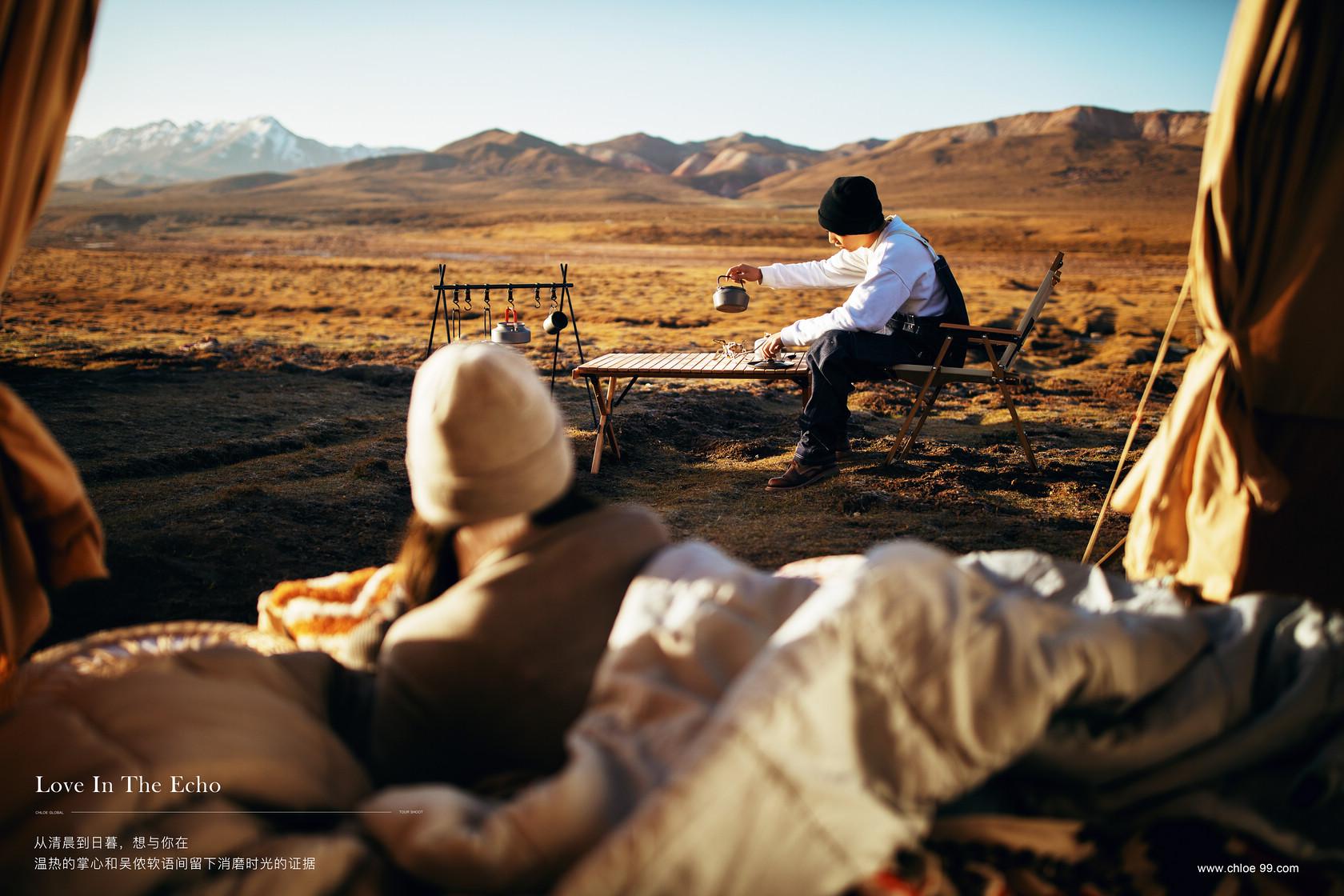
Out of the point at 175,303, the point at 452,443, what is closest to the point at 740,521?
the point at 452,443

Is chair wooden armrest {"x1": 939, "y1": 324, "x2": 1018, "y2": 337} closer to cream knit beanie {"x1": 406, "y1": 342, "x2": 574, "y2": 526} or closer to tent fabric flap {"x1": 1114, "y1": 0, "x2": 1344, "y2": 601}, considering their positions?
tent fabric flap {"x1": 1114, "y1": 0, "x2": 1344, "y2": 601}

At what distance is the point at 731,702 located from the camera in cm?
131

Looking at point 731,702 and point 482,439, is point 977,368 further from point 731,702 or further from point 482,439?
point 731,702

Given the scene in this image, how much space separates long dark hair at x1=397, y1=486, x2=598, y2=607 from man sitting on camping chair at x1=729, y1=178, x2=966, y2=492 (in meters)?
3.37

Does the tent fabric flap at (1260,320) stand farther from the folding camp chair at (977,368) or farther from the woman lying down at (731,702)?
the folding camp chair at (977,368)

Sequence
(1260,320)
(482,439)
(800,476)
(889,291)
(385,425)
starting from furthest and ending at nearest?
(385,425)
(800,476)
(889,291)
(1260,320)
(482,439)

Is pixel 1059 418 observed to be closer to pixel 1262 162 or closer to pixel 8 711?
pixel 1262 162

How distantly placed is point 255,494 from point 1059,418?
609 centimetres

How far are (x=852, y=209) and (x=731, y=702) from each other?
4230 millimetres

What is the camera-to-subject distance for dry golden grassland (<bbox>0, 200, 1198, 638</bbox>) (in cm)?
411

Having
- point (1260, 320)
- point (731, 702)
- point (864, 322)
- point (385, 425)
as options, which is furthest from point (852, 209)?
point (731, 702)

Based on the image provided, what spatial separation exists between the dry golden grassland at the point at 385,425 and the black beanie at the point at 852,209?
1.54m

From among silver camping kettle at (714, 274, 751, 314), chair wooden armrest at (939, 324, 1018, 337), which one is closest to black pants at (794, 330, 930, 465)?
chair wooden armrest at (939, 324, 1018, 337)

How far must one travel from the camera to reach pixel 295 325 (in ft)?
41.8
